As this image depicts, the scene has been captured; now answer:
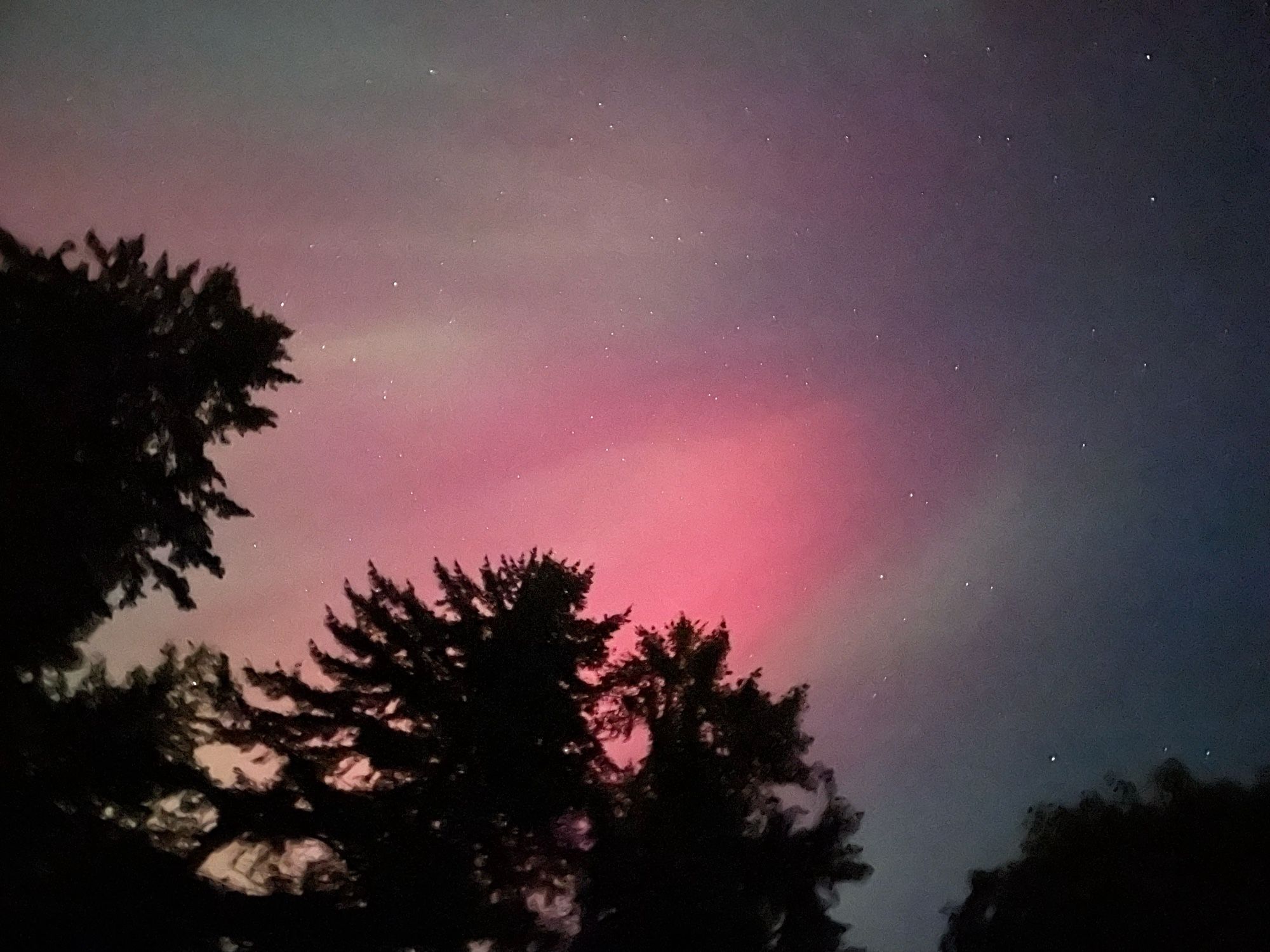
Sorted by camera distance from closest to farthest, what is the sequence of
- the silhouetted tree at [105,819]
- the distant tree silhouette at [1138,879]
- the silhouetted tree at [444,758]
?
the silhouetted tree at [105,819], the silhouetted tree at [444,758], the distant tree silhouette at [1138,879]

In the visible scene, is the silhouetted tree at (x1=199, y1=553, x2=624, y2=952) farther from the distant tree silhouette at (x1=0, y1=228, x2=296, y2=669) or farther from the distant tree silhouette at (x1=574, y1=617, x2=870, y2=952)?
the distant tree silhouette at (x1=0, y1=228, x2=296, y2=669)

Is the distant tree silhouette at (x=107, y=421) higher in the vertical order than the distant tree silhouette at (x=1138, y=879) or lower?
higher

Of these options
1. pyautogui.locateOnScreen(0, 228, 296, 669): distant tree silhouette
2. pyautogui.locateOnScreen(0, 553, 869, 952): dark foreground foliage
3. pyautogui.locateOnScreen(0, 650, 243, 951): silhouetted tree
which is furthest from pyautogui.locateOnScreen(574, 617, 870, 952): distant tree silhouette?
pyautogui.locateOnScreen(0, 228, 296, 669): distant tree silhouette

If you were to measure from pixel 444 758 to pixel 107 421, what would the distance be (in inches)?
88.3

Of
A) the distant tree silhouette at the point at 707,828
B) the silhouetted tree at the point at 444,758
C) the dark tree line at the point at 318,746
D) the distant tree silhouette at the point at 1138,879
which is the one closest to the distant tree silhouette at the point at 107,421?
the dark tree line at the point at 318,746

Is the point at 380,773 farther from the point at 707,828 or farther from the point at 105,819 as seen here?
the point at 707,828

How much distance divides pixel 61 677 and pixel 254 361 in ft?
5.77

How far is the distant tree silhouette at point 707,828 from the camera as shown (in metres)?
3.39

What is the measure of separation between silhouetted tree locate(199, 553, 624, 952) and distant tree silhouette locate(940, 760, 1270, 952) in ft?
6.83

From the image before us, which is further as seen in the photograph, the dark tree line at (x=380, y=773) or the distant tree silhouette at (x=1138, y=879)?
the distant tree silhouette at (x=1138, y=879)

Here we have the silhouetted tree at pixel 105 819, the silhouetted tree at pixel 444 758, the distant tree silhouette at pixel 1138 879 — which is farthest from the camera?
the distant tree silhouette at pixel 1138 879

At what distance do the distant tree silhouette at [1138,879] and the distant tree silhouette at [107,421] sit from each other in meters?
4.32

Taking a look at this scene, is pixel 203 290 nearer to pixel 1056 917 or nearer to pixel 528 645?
pixel 528 645

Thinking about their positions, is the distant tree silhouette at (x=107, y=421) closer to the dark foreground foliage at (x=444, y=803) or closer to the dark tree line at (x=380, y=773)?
the dark tree line at (x=380, y=773)
